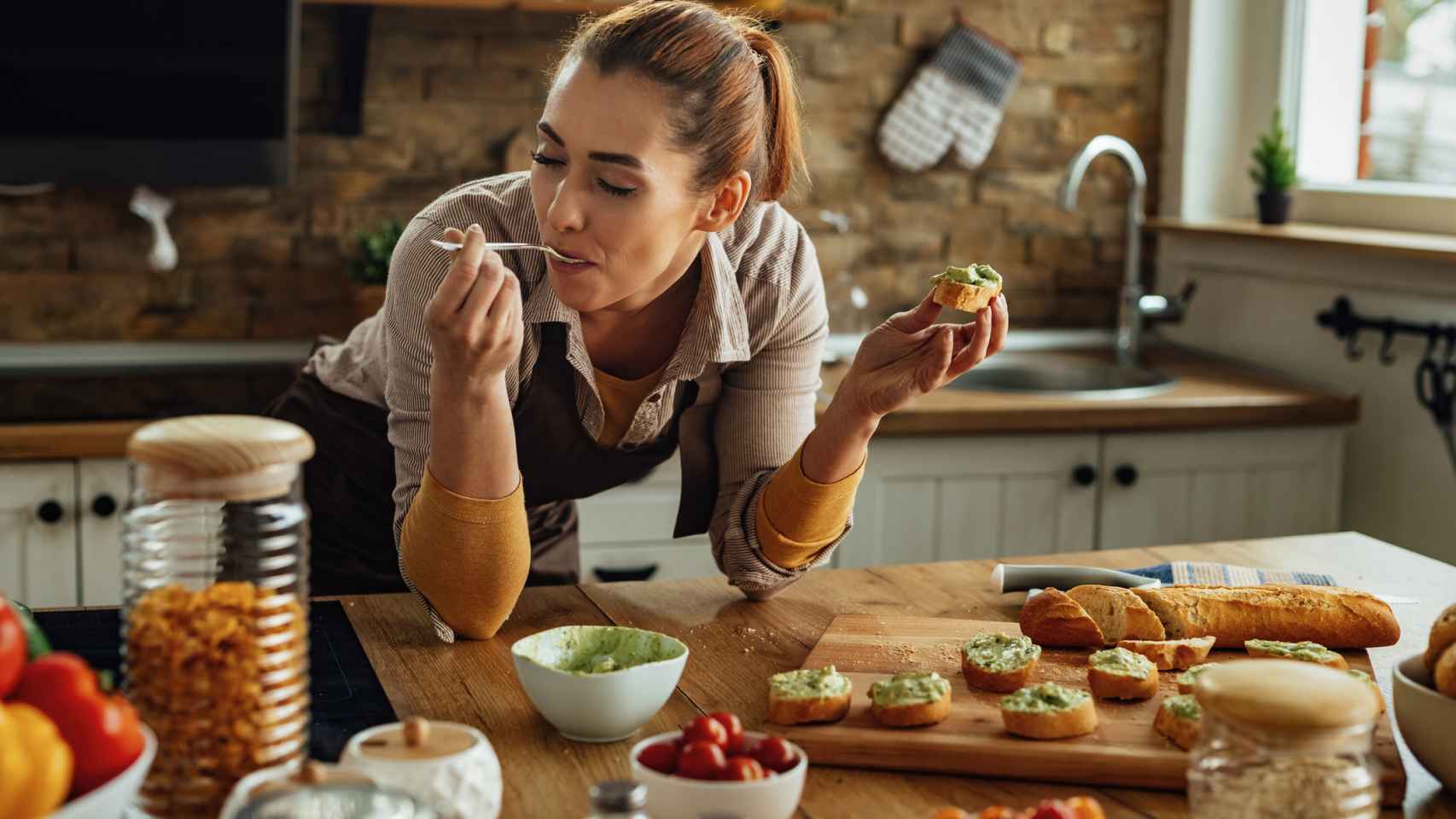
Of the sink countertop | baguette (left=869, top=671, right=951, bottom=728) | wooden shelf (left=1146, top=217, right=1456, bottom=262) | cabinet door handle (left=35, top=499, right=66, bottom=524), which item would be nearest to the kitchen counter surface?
the sink countertop

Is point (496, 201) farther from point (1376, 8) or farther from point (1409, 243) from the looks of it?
point (1376, 8)

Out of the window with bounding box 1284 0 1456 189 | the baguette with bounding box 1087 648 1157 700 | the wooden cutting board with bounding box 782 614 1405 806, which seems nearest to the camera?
the wooden cutting board with bounding box 782 614 1405 806

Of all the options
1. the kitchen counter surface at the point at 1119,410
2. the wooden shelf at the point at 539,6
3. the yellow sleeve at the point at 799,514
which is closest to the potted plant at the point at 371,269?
the wooden shelf at the point at 539,6

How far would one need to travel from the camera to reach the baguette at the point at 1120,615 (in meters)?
1.46

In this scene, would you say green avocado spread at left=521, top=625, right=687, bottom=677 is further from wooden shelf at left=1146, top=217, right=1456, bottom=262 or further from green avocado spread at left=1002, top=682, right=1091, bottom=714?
wooden shelf at left=1146, top=217, right=1456, bottom=262

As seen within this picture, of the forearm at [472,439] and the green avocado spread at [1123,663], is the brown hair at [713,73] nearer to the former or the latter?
the forearm at [472,439]

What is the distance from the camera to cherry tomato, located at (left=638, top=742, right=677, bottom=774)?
107 cm

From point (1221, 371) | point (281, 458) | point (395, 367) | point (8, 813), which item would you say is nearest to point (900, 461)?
point (1221, 371)

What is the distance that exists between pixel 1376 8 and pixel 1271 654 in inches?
91.5

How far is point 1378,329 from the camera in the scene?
296 centimetres

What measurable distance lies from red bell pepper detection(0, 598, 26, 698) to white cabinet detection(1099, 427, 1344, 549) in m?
2.30

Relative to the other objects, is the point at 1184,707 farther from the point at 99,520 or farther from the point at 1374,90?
the point at 1374,90

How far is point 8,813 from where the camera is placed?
2.71 ft

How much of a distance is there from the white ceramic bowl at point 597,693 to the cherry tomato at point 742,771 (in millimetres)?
177
